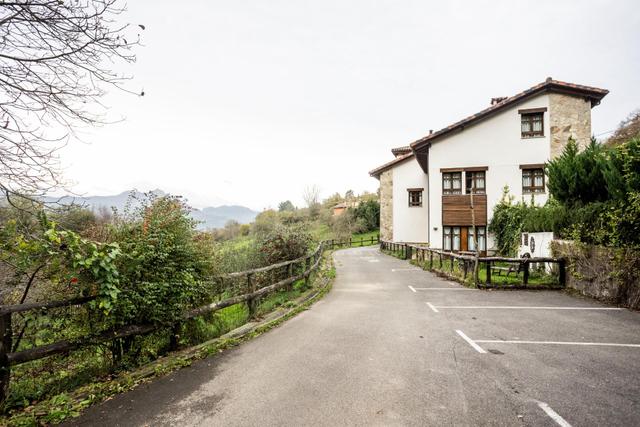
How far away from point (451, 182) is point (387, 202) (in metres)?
10.1

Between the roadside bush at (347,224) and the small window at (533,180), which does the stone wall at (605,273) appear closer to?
the small window at (533,180)

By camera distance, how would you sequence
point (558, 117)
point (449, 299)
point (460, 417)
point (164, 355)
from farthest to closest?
point (558, 117), point (449, 299), point (164, 355), point (460, 417)

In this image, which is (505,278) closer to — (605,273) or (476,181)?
(605,273)

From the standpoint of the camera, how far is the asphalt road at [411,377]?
10.6 ft

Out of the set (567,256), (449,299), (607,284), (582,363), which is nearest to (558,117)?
(567,256)

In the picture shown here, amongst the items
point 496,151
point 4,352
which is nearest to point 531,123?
point 496,151

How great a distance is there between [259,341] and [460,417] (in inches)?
141

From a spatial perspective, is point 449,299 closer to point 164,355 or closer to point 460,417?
point 460,417

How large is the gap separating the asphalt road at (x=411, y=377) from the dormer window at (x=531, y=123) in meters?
15.5

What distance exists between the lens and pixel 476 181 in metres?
20.2

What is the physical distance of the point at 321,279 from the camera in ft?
41.4

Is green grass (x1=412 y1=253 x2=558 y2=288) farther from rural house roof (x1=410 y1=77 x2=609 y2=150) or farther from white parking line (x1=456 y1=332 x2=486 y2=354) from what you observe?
rural house roof (x1=410 y1=77 x2=609 y2=150)

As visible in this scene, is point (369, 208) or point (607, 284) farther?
point (369, 208)

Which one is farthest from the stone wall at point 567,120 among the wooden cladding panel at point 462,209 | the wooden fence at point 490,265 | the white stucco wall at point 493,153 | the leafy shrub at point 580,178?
the wooden fence at point 490,265
